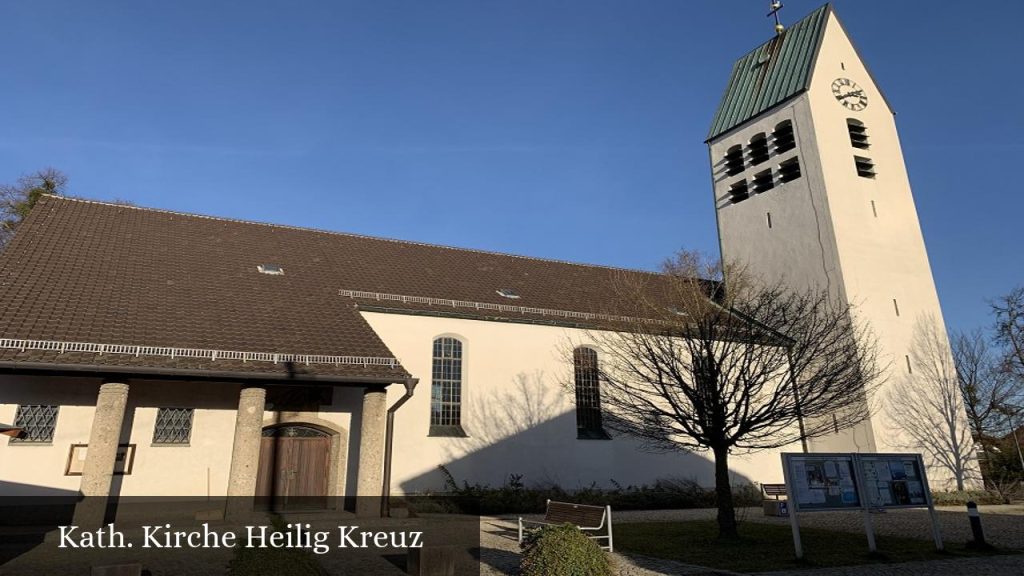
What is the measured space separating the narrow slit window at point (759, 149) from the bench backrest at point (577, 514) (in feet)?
72.2

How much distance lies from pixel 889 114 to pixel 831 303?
10746 millimetres

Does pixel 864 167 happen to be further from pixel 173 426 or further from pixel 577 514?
pixel 173 426

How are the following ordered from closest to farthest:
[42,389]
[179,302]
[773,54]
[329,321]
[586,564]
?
1. [586,564]
2. [42,389]
3. [179,302]
4. [329,321]
5. [773,54]

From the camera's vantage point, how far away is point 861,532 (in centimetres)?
1355

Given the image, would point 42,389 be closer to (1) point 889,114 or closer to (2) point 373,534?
(2) point 373,534

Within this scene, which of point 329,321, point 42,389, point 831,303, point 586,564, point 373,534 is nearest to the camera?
point 586,564

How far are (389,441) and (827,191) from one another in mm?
19475

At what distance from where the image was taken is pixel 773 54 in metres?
29.9

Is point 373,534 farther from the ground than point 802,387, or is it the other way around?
point 802,387

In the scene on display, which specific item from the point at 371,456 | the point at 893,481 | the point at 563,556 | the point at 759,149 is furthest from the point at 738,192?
the point at 563,556

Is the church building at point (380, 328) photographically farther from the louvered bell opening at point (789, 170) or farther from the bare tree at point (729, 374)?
the bare tree at point (729, 374)

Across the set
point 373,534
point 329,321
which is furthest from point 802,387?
point 329,321

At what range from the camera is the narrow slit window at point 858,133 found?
87.9 feet

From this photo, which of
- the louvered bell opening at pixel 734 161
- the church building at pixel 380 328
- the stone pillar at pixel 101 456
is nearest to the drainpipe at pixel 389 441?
the church building at pixel 380 328
